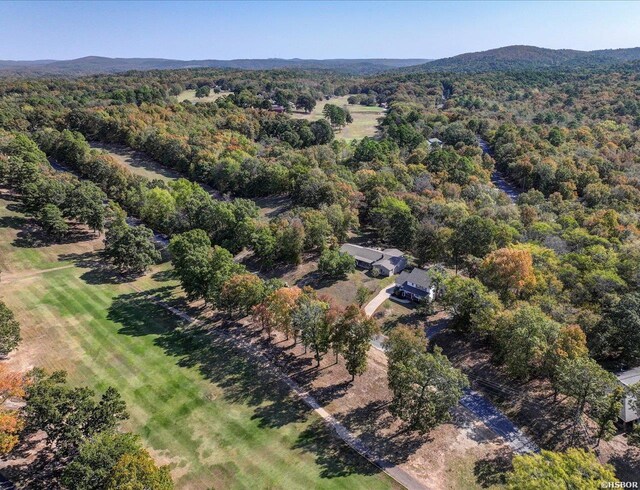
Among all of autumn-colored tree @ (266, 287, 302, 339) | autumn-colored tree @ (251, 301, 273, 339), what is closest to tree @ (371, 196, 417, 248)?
autumn-colored tree @ (266, 287, 302, 339)

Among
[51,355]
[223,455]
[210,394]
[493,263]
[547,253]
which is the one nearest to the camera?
[223,455]

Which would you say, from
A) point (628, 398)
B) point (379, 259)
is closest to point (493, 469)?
point (628, 398)

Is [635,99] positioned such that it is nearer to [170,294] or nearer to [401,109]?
[401,109]

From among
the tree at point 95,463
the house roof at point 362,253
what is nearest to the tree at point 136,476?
the tree at point 95,463

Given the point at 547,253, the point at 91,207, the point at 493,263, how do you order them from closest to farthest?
the point at 493,263 → the point at 547,253 → the point at 91,207

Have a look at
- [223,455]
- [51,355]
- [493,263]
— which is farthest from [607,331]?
[51,355]

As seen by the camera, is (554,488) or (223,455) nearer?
(554,488)
